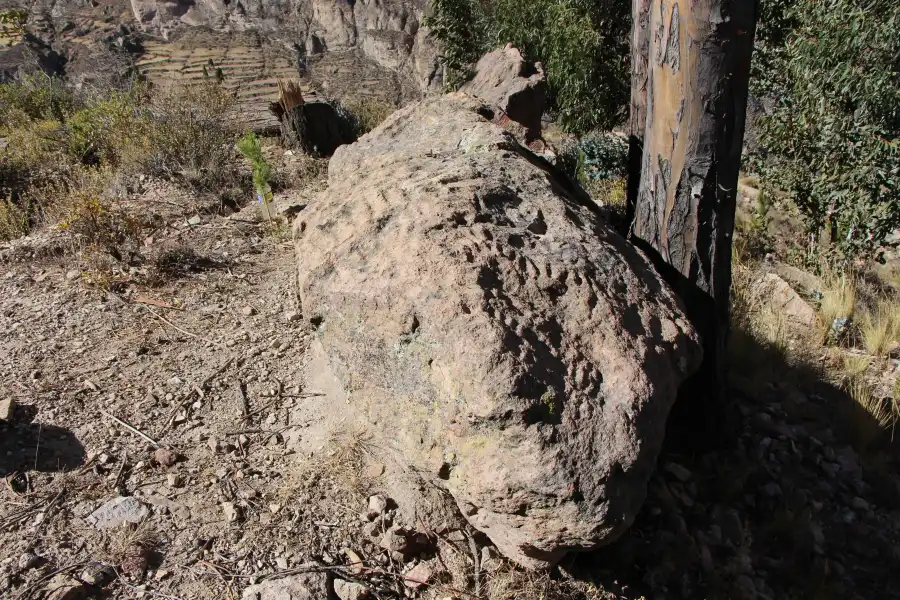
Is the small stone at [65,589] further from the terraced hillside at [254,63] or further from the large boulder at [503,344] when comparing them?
the terraced hillside at [254,63]

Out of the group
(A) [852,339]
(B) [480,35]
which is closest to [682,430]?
(A) [852,339]

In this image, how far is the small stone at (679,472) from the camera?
10.1ft

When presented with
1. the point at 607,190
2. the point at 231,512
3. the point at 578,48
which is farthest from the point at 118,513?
the point at 578,48

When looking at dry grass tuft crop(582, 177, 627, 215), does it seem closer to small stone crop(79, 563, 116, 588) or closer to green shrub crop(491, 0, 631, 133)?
green shrub crop(491, 0, 631, 133)

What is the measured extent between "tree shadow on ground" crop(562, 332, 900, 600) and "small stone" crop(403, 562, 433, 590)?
1.72 feet

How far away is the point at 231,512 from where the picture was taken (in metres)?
2.47

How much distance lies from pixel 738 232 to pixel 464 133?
439 cm

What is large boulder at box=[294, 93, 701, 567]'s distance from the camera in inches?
74.0

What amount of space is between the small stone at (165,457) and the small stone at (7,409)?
2.39 ft

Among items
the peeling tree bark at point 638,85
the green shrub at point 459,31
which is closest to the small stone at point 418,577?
the peeling tree bark at point 638,85

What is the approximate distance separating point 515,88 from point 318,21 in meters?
31.3

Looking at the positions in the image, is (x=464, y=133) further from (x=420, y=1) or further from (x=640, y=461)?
(x=420, y=1)

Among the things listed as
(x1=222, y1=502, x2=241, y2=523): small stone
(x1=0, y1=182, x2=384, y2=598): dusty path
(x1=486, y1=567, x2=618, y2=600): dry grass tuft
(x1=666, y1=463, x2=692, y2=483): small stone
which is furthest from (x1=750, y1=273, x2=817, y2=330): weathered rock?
(x1=222, y1=502, x2=241, y2=523): small stone

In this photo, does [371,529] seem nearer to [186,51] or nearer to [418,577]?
[418,577]
